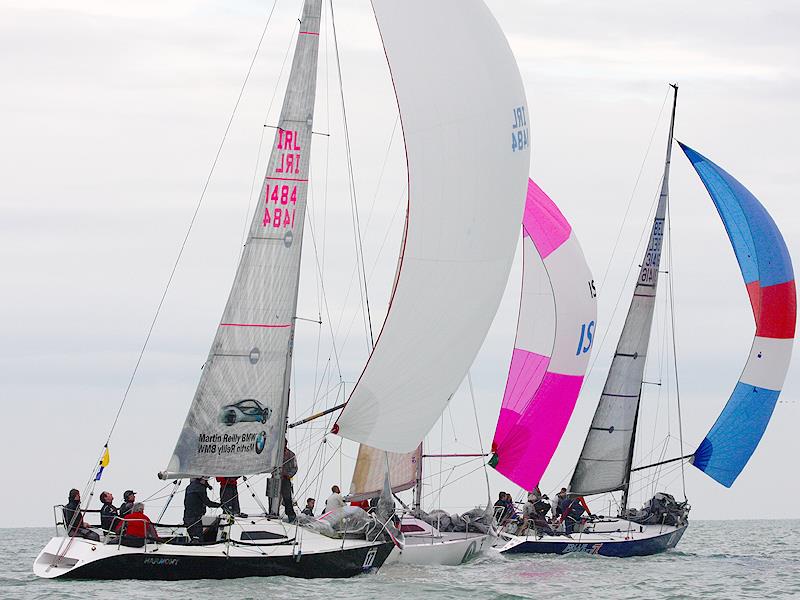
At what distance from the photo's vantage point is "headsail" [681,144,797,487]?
1284 inches

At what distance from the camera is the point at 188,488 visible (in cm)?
2123

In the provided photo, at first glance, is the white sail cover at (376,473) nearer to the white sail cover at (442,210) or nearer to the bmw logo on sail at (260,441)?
the bmw logo on sail at (260,441)

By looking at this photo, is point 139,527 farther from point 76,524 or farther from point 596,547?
point 596,547

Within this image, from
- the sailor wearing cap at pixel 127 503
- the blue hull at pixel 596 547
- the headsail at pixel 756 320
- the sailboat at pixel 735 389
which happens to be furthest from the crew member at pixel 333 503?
the headsail at pixel 756 320

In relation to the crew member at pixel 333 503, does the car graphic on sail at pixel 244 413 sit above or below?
above

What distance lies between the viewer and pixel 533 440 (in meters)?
30.8

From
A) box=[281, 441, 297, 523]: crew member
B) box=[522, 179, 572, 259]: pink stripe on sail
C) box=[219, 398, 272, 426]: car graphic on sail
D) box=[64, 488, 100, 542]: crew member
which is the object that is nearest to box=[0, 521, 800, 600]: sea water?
box=[64, 488, 100, 542]: crew member

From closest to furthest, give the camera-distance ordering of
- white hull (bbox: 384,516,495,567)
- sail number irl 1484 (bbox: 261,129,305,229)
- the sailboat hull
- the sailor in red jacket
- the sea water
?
the sea water, the sailboat hull, the sailor in red jacket, sail number irl 1484 (bbox: 261,129,305,229), white hull (bbox: 384,516,495,567)

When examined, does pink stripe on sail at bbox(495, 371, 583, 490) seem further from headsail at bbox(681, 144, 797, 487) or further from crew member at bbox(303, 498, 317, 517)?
crew member at bbox(303, 498, 317, 517)

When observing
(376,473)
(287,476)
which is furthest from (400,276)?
(376,473)

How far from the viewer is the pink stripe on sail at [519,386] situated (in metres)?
30.9

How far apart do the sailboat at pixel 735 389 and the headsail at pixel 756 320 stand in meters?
0.02

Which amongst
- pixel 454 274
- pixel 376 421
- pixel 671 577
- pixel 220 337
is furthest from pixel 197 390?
pixel 671 577

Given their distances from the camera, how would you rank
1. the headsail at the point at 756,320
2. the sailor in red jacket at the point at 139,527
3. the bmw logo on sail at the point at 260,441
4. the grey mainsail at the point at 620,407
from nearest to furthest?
1. the sailor in red jacket at the point at 139,527
2. the bmw logo on sail at the point at 260,441
3. the headsail at the point at 756,320
4. the grey mainsail at the point at 620,407
